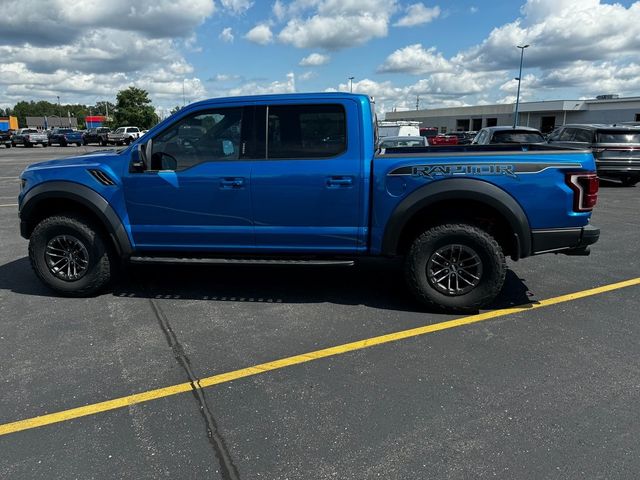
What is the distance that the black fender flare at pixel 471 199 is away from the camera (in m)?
4.07

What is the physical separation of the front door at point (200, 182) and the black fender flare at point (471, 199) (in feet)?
4.65

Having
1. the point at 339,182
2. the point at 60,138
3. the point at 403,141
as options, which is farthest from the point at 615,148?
the point at 60,138

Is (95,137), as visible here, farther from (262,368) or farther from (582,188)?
(582,188)

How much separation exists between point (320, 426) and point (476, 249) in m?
2.24

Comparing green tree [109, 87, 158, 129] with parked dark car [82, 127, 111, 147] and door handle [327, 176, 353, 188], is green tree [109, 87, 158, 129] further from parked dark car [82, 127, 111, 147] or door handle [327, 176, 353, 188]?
door handle [327, 176, 353, 188]

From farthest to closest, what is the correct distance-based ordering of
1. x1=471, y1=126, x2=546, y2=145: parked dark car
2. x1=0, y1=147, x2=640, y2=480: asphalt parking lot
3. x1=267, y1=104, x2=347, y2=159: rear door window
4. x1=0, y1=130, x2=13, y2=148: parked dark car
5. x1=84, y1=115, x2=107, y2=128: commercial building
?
x1=84, y1=115, x2=107, y2=128: commercial building → x1=0, y1=130, x2=13, y2=148: parked dark car → x1=471, y1=126, x2=546, y2=145: parked dark car → x1=267, y1=104, x2=347, y2=159: rear door window → x1=0, y1=147, x2=640, y2=480: asphalt parking lot

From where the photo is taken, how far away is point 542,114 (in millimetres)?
66750

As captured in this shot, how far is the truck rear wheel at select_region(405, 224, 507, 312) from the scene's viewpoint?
4.23 meters

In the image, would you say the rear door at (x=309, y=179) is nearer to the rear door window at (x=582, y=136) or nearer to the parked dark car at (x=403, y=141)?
the parked dark car at (x=403, y=141)

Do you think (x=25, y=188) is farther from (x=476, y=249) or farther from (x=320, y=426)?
(x=476, y=249)

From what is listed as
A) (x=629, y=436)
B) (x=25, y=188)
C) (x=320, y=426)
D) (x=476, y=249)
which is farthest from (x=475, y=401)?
(x=25, y=188)

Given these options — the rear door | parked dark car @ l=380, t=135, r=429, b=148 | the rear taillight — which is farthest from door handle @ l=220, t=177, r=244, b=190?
parked dark car @ l=380, t=135, r=429, b=148

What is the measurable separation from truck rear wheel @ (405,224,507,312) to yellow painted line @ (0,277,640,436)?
0.72ft

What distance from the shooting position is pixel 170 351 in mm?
3703
